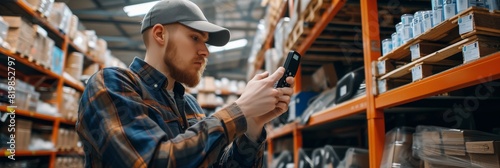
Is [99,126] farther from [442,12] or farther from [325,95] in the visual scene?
[325,95]

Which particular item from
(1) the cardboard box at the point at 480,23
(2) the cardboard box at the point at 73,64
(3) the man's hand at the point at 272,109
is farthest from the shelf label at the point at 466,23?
(2) the cardboard box at the point at 73,64

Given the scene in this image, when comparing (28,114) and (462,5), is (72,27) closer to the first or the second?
(28,114)

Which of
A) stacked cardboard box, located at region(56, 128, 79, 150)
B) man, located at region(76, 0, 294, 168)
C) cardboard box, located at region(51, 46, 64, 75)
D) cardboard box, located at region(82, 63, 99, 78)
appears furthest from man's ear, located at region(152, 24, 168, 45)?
cardboard box, located at region(82, 63, 99, 78)

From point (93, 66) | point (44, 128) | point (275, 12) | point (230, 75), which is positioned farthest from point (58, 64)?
point (230, 75)

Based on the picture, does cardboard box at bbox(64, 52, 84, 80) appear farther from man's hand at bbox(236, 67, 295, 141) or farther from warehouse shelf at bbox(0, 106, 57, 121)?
man's hand at bbox(236, 67, 295, 141)

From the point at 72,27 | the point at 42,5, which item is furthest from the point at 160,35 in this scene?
the point at 72,27

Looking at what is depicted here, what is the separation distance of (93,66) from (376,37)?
5.09m

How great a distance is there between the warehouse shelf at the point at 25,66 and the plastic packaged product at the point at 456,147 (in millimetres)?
3423

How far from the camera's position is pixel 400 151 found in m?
1.66

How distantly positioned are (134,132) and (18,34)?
3056 mm

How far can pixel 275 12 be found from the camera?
14.6 feet

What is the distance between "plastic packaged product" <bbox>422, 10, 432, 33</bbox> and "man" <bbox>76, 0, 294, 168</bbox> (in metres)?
0.64

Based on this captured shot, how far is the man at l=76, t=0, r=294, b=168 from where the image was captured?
40.5 inches

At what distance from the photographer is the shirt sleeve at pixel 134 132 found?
3.32ft
